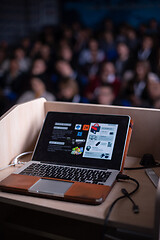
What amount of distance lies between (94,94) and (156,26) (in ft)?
3.68

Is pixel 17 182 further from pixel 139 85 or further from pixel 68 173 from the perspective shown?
pixel 139 85

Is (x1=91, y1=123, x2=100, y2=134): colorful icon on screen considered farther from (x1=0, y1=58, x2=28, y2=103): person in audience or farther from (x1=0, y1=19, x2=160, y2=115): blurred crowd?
(x1=0, y1=58, x2=28, y2=103): person in audience

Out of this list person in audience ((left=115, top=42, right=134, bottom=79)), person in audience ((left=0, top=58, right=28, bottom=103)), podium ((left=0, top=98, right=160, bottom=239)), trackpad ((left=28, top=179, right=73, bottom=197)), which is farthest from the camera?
person in audience ((left=0, top=58, right=28, bottom=103))

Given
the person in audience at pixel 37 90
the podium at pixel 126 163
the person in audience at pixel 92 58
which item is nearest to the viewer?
the podium at pixel 126 163

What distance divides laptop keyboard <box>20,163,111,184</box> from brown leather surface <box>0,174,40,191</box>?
0.03 metres

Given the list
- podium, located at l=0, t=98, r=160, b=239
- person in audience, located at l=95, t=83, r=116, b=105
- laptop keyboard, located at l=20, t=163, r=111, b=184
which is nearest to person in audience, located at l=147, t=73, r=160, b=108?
person in audience, located at l=95, t=83, r=116, b=105

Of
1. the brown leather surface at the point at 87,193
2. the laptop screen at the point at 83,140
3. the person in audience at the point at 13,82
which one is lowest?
the brown leather surface at the point at 87,193

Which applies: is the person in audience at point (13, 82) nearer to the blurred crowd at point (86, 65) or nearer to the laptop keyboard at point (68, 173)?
the blurred crowd at point (86, 65)

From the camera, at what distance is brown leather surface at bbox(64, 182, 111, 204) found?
801 mm

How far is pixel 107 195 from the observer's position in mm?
844

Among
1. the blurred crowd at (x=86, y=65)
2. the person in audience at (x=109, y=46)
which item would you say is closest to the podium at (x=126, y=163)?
the blurred crowd at (x=86, y=65)

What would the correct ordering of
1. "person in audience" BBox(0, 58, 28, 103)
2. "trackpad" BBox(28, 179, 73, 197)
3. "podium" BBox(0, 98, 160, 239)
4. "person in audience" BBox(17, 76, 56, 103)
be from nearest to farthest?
"podium" BBox(0, 98, 160, 239) → "trackpad" BBox(28, 179, 73, 197) → "person in audience" BBox(17, 76, 56, 103) → "person in audience" BBox(0, 58, 28, 103)

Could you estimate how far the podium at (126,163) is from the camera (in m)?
0.74

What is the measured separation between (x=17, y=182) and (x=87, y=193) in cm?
25
